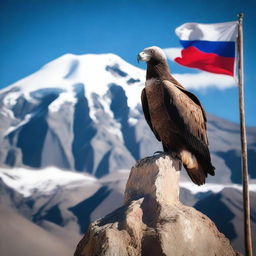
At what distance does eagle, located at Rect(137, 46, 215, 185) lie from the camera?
559cm

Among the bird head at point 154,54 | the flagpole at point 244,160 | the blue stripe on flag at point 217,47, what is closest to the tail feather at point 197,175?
the flagpole at point 244,160

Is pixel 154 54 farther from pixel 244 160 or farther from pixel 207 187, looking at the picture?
pixel 207 187

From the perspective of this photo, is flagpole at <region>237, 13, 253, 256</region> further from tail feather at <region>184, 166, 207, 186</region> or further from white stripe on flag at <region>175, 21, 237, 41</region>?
tail feather at <region>184, 166, 207, 186</region>

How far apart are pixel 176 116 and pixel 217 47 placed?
1.84m

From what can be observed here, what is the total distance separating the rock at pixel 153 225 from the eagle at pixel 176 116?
39 centimetres

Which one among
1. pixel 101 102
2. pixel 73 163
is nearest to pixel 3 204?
pixel 73 163

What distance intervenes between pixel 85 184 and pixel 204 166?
167ft

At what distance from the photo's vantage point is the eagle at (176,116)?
18.3 ft

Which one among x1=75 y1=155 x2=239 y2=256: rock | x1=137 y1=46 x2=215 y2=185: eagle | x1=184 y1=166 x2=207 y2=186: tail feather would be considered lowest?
x1=184 y1=166 x2=207 y2=186: tail feather

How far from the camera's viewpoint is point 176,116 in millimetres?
5605

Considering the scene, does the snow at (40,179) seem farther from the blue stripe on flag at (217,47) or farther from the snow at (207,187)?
the blue stripe on flag at (217,47)

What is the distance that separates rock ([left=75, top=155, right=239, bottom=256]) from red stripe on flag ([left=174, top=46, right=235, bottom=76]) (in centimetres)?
203

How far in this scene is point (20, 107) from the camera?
227 ft

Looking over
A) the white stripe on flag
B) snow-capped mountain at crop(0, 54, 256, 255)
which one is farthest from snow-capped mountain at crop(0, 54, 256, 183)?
the white stripe on flag
